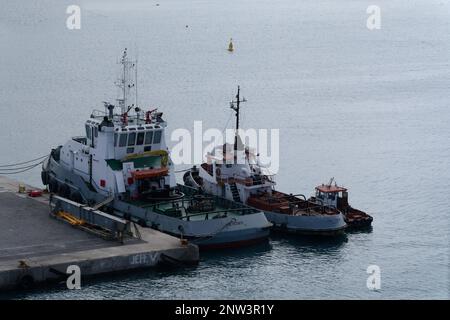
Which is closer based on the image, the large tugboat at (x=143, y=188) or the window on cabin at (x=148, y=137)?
the large tugboat at (x=143, y=188)

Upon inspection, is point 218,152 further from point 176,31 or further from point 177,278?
point 176,31

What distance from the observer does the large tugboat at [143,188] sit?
49188 mm

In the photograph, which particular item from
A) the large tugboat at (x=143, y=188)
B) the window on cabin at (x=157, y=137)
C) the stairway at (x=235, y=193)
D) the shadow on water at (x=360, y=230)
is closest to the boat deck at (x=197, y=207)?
the large tugboat at (x=143, y=188)

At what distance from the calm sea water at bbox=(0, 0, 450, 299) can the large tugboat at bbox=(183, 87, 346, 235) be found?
0.96 metres

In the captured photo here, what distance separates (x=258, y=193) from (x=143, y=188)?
21.6ft

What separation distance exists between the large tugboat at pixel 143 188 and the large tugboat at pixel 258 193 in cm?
148

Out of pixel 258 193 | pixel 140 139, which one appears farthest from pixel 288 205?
pixel 140 139

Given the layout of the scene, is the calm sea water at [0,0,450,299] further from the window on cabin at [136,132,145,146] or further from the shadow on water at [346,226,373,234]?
the window on cabin at [136,132,145,146]

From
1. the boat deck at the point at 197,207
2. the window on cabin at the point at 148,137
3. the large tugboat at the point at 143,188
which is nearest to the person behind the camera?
the large tugboat at the point at 143,188

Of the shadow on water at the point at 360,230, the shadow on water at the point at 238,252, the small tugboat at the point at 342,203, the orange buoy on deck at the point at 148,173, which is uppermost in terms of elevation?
the orange buoy on deck at the point at 148,173

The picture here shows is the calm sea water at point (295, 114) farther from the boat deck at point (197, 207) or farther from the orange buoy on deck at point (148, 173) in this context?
the orange buoy on deck at point (148, 173)

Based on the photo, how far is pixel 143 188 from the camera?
2111 inches

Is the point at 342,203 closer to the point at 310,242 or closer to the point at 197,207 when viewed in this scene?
the point at 310,242

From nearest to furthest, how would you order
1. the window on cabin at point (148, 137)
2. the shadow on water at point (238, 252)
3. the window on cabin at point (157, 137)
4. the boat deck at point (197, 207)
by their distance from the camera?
the shadow on water at point (238, 252)
the boat deck at point (197, 207)
the window on cabin at point (148, 137)
the window on cabin at point (157, 137)
